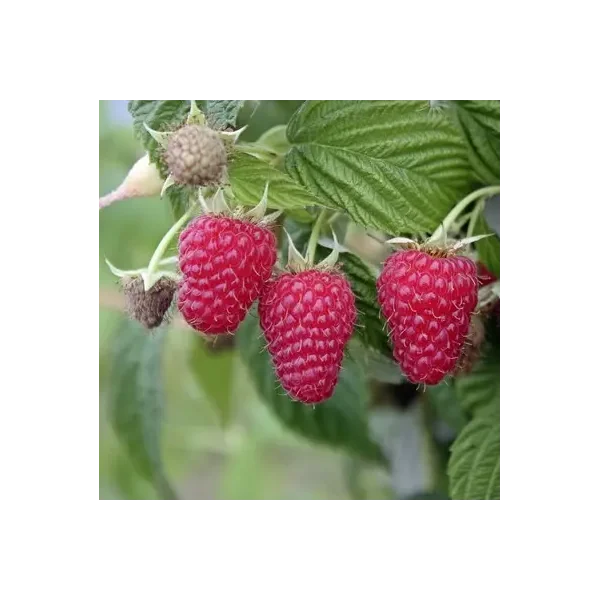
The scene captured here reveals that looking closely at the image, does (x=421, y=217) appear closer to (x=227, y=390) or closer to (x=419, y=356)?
(x=419, y=356)

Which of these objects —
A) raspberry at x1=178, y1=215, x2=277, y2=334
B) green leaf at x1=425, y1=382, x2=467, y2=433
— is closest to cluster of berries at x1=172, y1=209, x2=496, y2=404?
raspberry at x1=178, y1=215, x2=277, y2=334

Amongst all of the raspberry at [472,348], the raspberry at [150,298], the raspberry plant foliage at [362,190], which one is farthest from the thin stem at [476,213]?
the raspberry at [150,298]

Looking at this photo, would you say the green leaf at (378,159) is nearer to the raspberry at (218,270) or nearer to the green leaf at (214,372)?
the raspberry at (218,270)

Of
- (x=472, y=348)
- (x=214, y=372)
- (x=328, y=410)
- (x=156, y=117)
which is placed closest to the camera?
(x=156, y=117)

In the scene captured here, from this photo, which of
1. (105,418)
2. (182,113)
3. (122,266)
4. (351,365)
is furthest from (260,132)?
(105,418)

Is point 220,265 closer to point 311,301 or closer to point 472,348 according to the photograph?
point 311,301

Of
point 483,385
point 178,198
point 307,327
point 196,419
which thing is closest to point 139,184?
point 178,198
